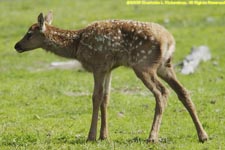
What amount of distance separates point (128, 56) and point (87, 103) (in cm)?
525

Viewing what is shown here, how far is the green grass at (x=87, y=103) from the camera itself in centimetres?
1162

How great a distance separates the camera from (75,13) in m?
37.2

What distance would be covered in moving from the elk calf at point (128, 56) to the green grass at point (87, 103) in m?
0.67

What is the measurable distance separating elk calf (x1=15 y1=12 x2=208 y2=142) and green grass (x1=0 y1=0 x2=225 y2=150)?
26.4 inches

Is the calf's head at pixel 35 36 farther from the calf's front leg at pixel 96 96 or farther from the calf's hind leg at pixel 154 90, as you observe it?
the calf's hind leg at pixel 154 90

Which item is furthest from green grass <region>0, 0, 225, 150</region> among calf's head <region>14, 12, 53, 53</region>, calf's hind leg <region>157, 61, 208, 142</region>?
calf's head <region>14, 12, 53, 53</region>

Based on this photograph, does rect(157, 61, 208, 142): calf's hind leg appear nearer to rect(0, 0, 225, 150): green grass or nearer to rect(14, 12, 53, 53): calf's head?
rect(0, 0, 225, 150): green grass

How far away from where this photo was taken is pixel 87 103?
16406mm

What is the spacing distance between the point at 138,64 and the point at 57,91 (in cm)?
713

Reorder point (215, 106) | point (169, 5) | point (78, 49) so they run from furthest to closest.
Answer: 1. point (169, 5)
2. point (215, 106)
3. point (78, 49)

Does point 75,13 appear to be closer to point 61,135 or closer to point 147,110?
point 147,110

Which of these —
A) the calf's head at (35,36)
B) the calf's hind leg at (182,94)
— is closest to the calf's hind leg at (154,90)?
the calf's hind leg at (182,94)

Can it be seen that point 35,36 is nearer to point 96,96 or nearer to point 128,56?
point 96,96

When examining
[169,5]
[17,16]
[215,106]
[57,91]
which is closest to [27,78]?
[57,91]
